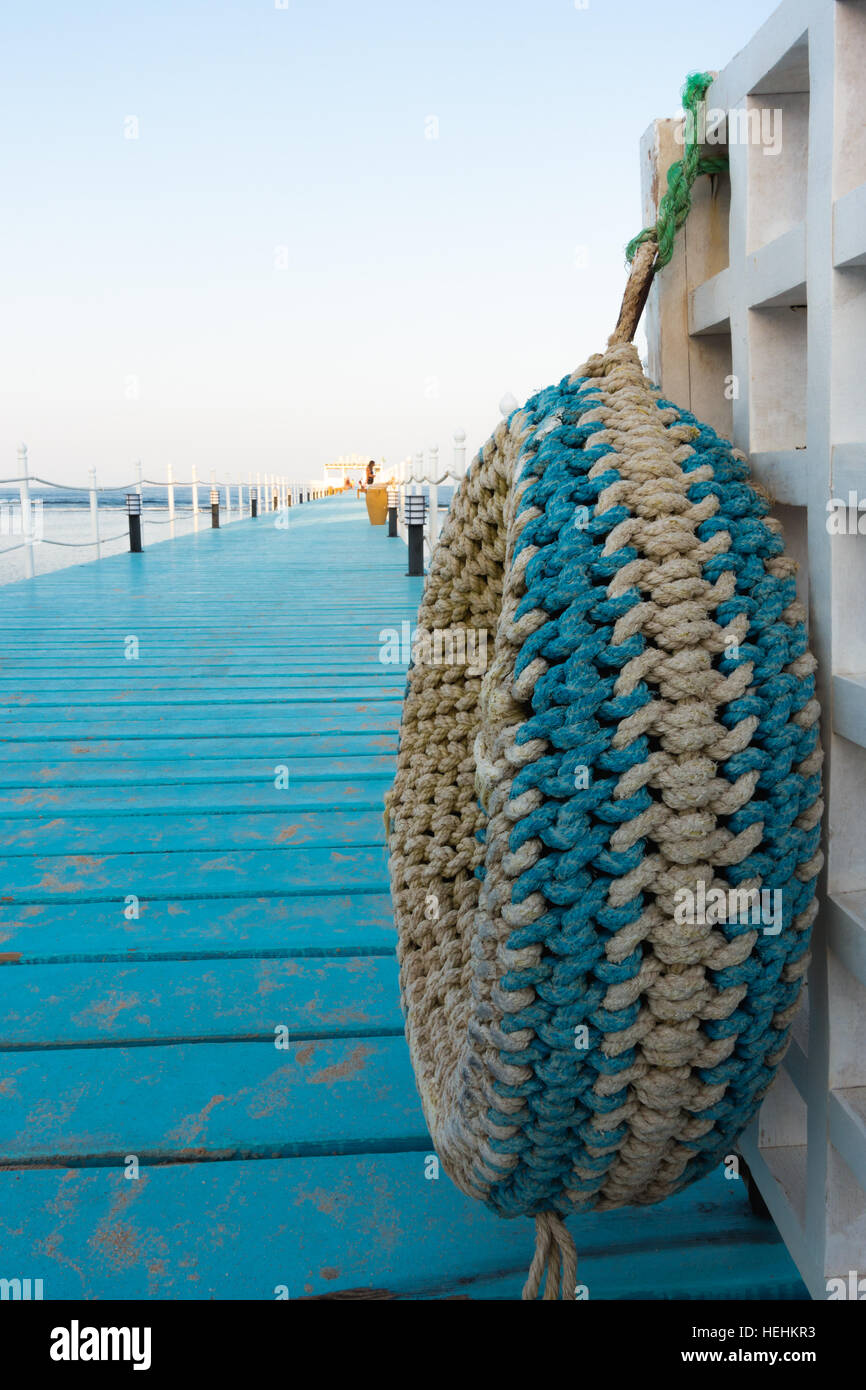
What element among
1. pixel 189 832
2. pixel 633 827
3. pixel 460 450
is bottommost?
pixel 189 832

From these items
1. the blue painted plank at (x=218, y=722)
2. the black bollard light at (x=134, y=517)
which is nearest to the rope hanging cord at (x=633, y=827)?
the blue painted plank at (x=218, y=722)

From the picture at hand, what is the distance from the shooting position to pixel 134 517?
976 centimetres

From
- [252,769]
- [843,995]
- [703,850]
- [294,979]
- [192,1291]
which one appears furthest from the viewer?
[252,769]

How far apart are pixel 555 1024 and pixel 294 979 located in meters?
0.83

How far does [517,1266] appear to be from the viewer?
0.96 meters

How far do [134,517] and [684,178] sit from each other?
9354 millimetres

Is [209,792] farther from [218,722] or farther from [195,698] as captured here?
[195,698]

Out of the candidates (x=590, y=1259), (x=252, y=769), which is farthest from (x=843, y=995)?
(x=252, y=769)

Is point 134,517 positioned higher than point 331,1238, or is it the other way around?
point 134,517

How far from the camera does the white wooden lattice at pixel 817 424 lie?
742mm

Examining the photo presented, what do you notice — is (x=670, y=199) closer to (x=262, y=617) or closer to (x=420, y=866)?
(x=420, y=866)

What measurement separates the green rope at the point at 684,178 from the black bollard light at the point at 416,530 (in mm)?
6577

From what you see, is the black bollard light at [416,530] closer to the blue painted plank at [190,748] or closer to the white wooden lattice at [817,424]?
the blue painted plank at [190,748]

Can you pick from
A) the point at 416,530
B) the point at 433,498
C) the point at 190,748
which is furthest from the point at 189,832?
the point at 416,530
